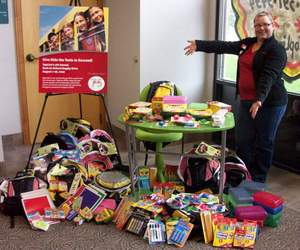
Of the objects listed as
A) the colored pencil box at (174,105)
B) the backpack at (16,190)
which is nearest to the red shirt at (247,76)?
the colored pencil box at (174,105)

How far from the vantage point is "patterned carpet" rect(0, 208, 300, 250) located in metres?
2.54

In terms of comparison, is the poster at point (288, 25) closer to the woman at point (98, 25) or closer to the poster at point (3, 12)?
the woman at point (98, 25)

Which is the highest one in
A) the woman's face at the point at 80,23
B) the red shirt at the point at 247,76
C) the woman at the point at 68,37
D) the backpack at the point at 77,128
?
the woman's face at the point at 80,23

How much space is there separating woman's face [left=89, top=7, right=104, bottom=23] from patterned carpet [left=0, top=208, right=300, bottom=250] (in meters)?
1.58

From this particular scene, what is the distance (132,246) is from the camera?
254 centimetres

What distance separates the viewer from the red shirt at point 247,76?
10.0 ft

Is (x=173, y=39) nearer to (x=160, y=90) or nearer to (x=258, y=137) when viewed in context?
(x=160, y=90)

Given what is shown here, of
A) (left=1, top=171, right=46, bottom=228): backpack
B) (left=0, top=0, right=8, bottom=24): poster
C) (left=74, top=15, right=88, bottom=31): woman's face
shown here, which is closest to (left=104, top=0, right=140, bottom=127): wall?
(left=74, top=15, right=88, bottom=31): woman's face

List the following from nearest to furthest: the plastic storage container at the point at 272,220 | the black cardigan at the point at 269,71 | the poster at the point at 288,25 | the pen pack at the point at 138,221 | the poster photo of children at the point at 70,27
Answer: the pen pack at the point at 138,221 < the plastic storage container at the point at 272,220 < the black cardigan at the point at 269,71 < the poster photo of children at the point at 70,27 < the poster at the point at 288,25

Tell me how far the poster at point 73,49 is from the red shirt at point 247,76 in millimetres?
1098

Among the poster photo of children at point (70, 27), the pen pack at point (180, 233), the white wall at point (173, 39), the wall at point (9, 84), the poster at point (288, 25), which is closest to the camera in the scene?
the pen pack at point (180, 233)

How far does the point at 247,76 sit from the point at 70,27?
143cm

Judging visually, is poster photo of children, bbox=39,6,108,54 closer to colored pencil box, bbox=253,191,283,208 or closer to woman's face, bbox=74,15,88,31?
woman's face, bbox=74,15,88,31

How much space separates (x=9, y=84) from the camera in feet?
14.1
